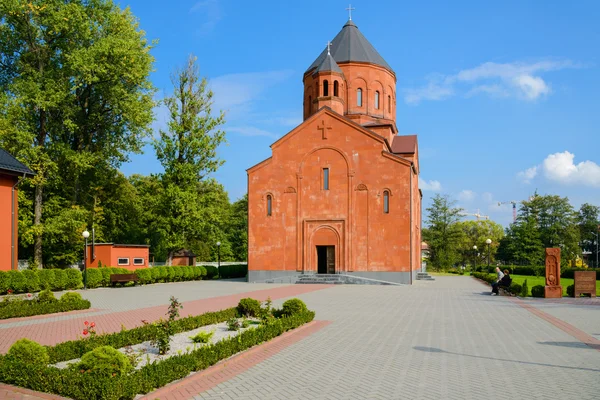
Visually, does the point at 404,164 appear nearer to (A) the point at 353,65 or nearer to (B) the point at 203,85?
(A) the point at 353,65

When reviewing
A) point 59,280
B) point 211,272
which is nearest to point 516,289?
point 59,280

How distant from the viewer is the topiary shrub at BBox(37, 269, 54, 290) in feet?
74.2

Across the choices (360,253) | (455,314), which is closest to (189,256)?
(360,253)

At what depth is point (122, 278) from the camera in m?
27.4

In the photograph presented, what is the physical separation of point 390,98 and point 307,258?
607 inches

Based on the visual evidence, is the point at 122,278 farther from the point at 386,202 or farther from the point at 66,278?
the point at 386,202

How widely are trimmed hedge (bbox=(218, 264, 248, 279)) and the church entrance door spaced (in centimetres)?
963

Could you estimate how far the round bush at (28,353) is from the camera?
7457 millimetres

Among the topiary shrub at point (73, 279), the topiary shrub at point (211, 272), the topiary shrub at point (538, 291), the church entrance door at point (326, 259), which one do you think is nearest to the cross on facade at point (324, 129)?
the church entrance door at point (326, 259)

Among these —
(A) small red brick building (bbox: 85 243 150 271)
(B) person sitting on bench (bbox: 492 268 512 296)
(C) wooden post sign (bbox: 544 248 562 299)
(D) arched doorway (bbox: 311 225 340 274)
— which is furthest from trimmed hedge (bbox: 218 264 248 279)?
(C) wooden post sign (bbox: 544 248 562 299)

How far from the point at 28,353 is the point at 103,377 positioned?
70.0 inches

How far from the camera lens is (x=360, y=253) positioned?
31.9 m

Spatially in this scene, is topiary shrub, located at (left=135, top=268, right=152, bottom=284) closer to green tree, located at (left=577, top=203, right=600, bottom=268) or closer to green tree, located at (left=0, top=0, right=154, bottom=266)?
green tree, located at (left=0, top=0, right=154, bottom=266)

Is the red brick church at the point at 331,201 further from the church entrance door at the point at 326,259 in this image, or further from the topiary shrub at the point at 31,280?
the topiary shrub at the point at 31,280
